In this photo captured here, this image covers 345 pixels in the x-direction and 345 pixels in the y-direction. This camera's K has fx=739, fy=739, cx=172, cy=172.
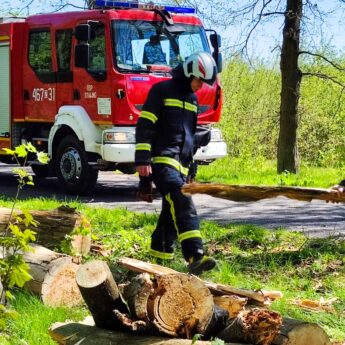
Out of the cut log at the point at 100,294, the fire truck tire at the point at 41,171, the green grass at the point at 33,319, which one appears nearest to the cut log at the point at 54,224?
the green grass at the point at 33,319

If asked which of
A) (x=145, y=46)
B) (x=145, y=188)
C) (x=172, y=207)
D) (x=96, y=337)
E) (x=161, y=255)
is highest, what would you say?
(x=145, y=46)

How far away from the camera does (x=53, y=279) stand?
551 cm

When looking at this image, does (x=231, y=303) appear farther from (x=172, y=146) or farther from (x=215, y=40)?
(x=215, y=40)

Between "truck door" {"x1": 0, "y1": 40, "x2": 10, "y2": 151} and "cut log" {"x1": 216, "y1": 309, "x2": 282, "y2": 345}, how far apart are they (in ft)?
33.2

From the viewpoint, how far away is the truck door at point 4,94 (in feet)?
43.7

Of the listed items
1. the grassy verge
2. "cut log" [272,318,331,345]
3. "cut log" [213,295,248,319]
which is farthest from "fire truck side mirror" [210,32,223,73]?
"cut log" [272,318,331,345]

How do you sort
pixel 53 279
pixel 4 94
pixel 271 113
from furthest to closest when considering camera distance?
pixel 271 113, pixel 4 94, pixel 53 279

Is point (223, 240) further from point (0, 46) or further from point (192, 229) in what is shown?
point (0, 46)

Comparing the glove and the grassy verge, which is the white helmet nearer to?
the glove

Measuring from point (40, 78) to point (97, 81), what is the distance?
A: 1.46m

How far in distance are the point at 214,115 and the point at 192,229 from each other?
6.43 m

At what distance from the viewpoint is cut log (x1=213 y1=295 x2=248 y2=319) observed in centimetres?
436

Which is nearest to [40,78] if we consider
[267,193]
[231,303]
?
[267,193]

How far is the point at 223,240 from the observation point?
7941mm
